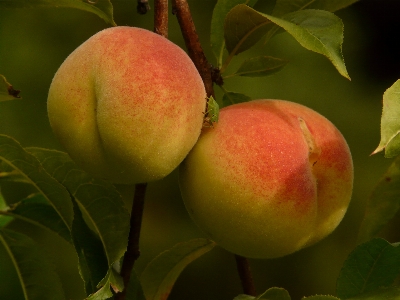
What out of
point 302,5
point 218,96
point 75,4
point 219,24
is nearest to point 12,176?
point 75,4


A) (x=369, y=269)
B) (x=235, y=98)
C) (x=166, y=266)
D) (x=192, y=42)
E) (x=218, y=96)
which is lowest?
(x=218, y=96)

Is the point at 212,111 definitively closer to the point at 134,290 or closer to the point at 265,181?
the point at 265,181

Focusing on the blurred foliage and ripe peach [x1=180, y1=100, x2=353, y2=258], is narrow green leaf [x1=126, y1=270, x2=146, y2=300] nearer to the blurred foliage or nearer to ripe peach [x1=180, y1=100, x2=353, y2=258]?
ripe peach [x1=180, y1=100, x2=353, y2=258]

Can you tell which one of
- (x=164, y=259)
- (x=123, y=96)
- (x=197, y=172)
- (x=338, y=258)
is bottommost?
(x=338, y=258)

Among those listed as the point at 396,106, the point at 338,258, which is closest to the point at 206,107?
the point at 396,106

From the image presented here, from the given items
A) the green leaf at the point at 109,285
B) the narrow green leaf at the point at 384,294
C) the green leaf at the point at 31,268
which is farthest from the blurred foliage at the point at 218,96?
the narrow green leaf at the point at 384,294

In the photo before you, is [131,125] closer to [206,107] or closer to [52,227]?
[206,107]
